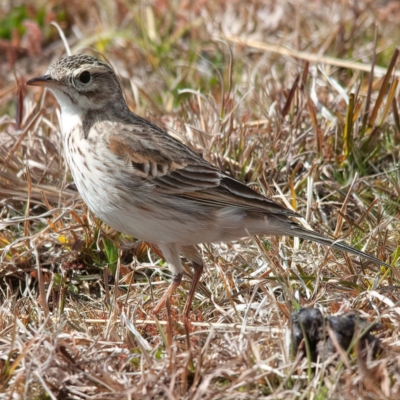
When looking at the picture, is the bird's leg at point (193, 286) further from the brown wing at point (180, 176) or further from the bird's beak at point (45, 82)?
the bird's beak at point (45, 82)

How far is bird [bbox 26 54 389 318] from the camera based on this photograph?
177 inches

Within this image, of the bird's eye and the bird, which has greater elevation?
the bird's eye

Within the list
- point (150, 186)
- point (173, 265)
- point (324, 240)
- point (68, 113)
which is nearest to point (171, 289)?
point (173, 265)

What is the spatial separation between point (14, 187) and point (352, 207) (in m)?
2.48

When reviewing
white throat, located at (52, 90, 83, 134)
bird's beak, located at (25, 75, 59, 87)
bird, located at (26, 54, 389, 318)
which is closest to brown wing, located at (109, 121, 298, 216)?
bird, located at (26, 54, 389, 318)

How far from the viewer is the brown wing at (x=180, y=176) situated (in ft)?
15.2

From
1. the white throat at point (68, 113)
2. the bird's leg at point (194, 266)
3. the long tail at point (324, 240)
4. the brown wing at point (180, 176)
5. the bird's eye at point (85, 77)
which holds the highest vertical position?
the bird's eye at point (85, 77)

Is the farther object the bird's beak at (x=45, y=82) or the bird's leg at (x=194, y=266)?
the bird's beak at (x=45, y=82)

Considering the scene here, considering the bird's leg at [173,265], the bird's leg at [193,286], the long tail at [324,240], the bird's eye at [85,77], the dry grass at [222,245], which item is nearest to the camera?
the dry grass at [222,245]

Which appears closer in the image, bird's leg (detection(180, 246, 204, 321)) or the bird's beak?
bird's leg (detection(180, 246, 204, 321))

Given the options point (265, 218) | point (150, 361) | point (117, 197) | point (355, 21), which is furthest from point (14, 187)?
point (355, 21)

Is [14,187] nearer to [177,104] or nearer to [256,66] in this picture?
[177,104]

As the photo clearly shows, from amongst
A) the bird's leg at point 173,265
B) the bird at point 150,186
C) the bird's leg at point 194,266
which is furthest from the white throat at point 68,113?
the bird's leg at point 194,266

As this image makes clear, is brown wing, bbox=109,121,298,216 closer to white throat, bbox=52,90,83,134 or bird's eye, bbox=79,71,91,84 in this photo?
white throat, bbox=52,90,83,134
